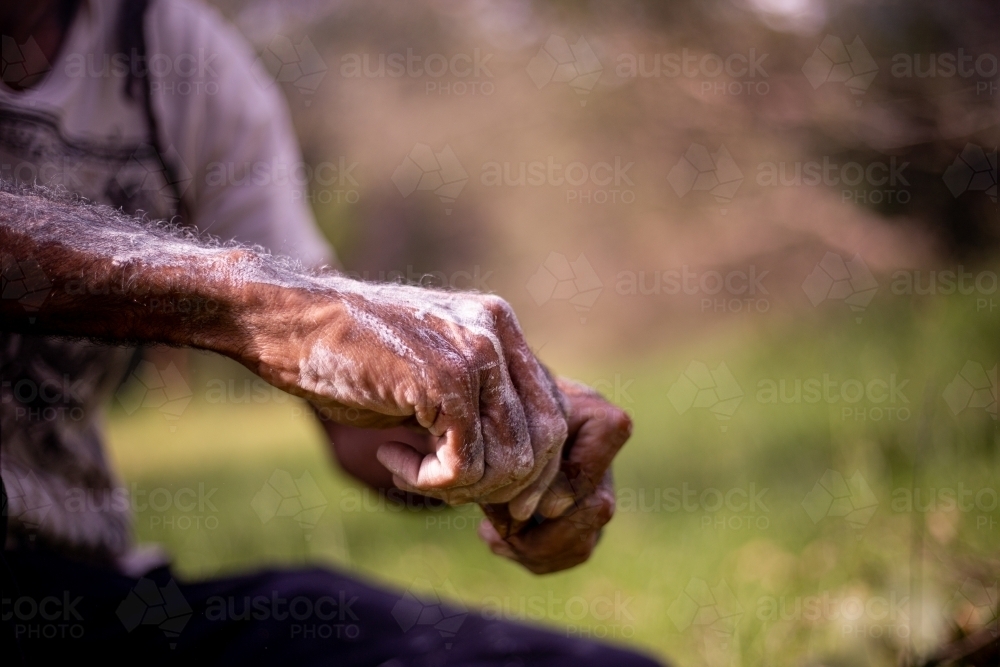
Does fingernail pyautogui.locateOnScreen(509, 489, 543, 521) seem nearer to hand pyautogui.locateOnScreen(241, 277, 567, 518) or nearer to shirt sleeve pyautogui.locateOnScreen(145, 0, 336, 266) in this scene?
hand pyautogui.locateOnScreen(241, 277, 567, 518)

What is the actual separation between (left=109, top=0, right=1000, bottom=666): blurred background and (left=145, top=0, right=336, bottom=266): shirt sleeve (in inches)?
14.9

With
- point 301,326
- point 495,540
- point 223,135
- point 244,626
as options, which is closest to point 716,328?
point 223,135

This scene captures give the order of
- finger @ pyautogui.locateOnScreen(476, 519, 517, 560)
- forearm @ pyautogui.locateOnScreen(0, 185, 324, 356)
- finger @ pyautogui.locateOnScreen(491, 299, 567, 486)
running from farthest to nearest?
finger @ pyautogui.locateOnScreen(476, 519, 517, 560) < finger @ pyautogui.locateOnScreen(491, 299, 567, 486) < forearm @ pyautogui.locateOnScreen(0, 185, 324, 356)

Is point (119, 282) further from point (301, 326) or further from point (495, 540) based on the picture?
point (495, 540)

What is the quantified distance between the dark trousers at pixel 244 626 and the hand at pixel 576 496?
28cm

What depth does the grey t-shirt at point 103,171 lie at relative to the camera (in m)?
1.42

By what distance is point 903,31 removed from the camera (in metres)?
4.71

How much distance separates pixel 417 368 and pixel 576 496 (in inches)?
17.2

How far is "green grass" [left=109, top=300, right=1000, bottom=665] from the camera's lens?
1.95 metres

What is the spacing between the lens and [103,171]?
1553mm

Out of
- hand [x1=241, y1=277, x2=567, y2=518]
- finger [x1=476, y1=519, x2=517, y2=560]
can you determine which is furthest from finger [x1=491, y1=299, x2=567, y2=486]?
finger [x1=476, y1=519, x2=517, y2=560]

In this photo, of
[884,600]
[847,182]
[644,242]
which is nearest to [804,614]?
[884,600]

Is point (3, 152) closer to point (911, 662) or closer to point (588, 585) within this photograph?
point (911, 662)

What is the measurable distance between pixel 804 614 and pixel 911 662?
0.45m
